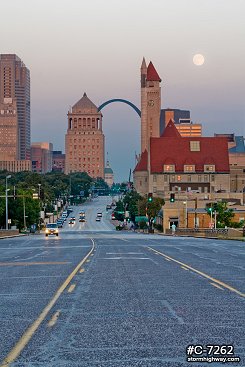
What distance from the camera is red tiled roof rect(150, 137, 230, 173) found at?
175250mm

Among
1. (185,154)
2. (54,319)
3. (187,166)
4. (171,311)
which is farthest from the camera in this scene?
(185,154)

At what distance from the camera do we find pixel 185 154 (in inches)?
6964

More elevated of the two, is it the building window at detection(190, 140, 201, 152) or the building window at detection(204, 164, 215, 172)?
the building window at detection(190, 140, 201, 152)

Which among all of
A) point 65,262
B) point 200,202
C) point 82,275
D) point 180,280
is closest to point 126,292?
point 180,280

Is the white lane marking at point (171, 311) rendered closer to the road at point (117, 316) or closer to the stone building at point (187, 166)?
the road at point (117, 316)

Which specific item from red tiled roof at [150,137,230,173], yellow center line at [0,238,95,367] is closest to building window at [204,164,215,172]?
red tiled roof at [150,137,230,173]

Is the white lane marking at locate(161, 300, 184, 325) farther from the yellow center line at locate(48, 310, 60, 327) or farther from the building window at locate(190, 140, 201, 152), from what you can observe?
the building window at locate(190, 140, 201, 152)

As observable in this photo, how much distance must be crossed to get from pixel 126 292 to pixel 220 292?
244 centimetres

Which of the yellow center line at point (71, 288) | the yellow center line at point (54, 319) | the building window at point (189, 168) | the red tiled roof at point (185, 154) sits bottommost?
the yellow center line at point (71, 288)

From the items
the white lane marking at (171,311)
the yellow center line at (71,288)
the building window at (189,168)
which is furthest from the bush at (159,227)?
the white lane marking at (171,311)

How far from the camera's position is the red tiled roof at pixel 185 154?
175m

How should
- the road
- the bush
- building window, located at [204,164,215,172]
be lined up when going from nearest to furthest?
the road → the bush → building window, located at [204,164,215,172]

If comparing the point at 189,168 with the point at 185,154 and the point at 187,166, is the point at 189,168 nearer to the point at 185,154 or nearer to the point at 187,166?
the point at 187,166

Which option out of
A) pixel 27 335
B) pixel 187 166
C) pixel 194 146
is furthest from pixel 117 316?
pixel 194 146
